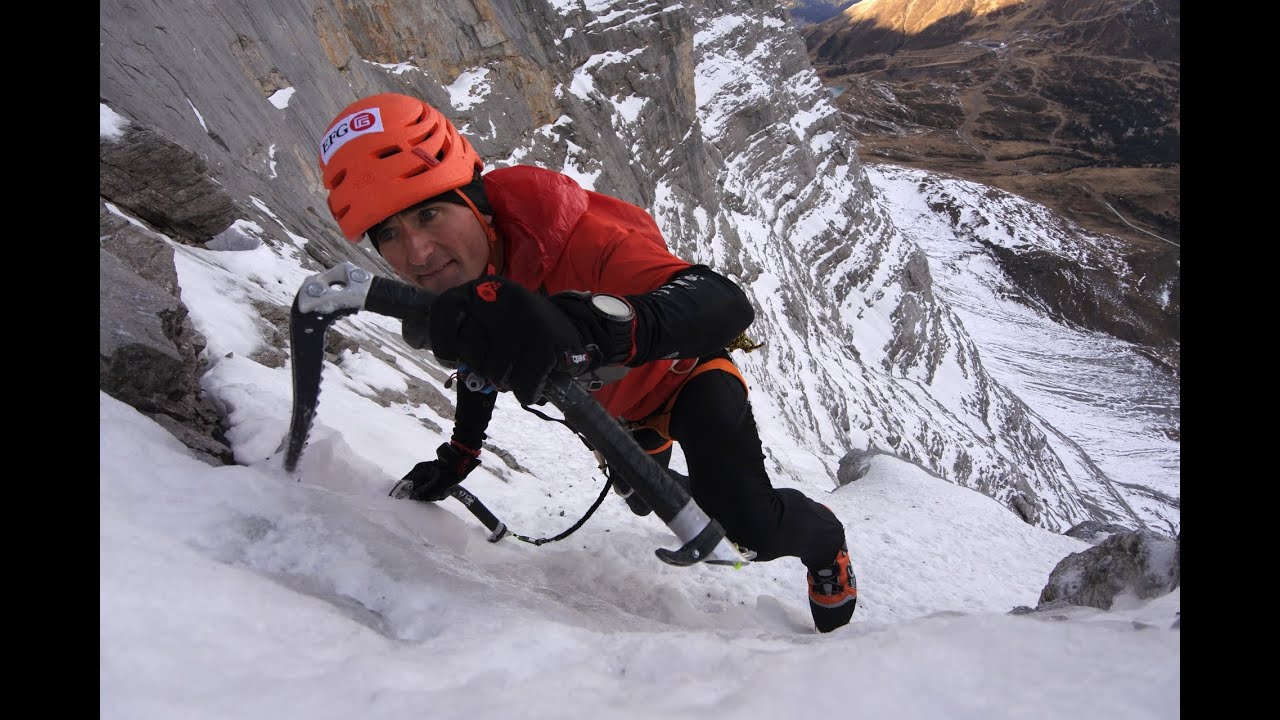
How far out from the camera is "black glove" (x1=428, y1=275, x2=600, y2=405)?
186 centimetres

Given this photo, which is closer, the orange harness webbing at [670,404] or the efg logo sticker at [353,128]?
the efg logo sticker at [353,128]

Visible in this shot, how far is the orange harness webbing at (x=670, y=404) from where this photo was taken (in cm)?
301

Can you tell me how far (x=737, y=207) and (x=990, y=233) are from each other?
195ft

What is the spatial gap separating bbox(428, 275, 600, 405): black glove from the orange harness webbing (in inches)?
43.5

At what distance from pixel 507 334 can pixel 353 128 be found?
1.21m

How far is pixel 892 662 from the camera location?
1.37 metres

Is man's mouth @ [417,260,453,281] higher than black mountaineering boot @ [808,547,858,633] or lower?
higher

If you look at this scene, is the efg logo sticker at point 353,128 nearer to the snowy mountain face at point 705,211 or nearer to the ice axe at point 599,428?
the ice axe at point 599,428

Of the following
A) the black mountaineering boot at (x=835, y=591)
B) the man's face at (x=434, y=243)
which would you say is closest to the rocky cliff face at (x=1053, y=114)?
the black mountaineering boot at (x=835, y=591)

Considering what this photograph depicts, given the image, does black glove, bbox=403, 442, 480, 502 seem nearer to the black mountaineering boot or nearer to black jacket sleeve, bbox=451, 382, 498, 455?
black jacket sleeve, bbox=451, 382, 498, 455

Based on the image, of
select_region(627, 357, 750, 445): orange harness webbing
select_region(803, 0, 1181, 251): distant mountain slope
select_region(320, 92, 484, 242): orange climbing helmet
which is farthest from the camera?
select_region(803, 0, 1181, 251): distant mountain slope

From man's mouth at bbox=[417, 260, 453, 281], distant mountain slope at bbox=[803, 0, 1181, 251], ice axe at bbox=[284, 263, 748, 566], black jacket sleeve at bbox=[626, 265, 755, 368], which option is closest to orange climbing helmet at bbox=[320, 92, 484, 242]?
man's mouth at bbox=[417, 260, 453, 281]

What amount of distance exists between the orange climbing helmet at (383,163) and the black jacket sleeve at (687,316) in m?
0.86

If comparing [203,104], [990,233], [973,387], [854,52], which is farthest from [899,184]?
[203,104]
